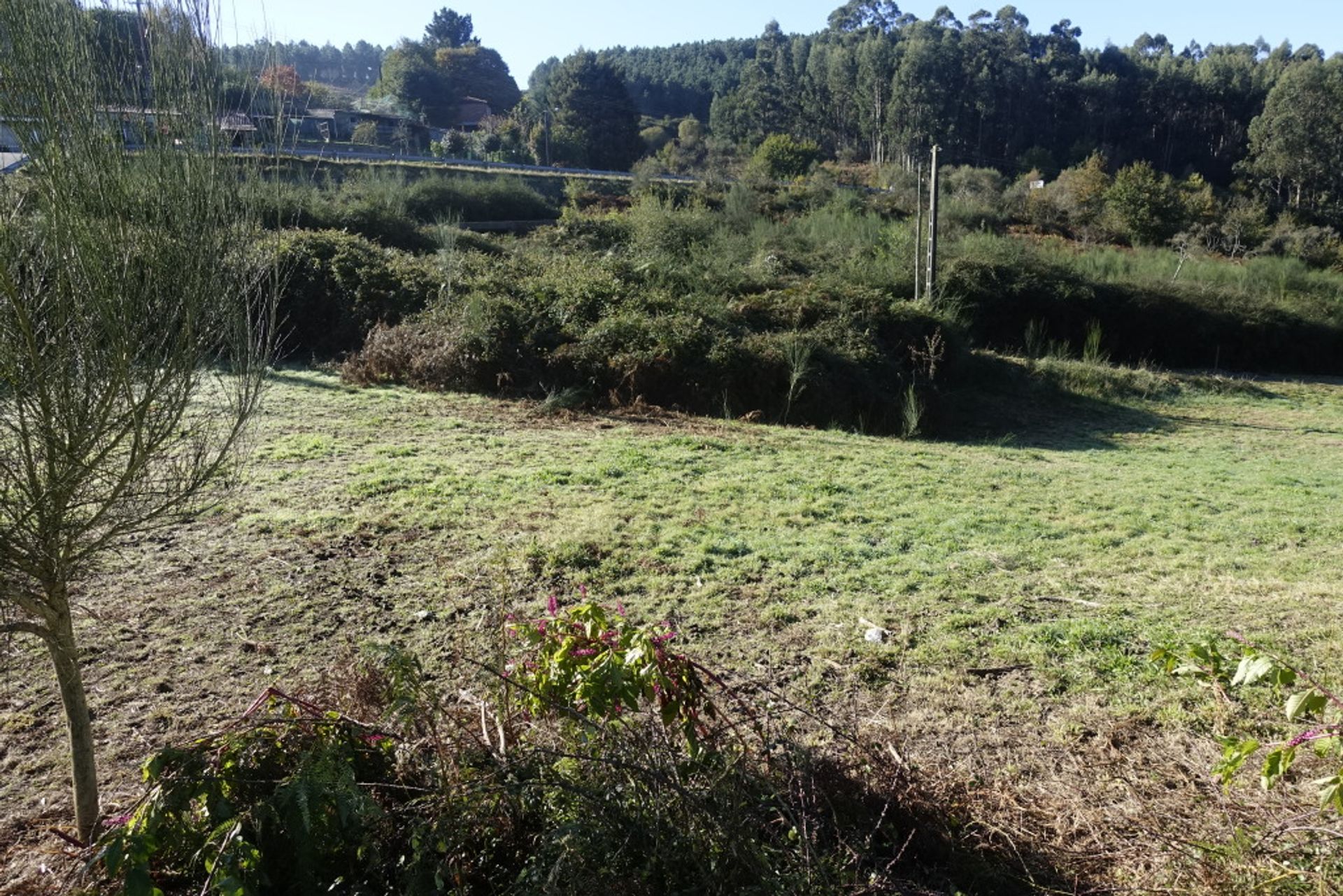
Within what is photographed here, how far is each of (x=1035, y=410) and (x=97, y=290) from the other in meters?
14.1

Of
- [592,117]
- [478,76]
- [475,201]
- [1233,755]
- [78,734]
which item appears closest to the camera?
[1233,755]

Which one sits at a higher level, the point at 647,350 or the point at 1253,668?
the point at 1253,668

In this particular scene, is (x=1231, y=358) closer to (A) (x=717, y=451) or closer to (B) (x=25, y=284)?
(A) (x=717, y=451)

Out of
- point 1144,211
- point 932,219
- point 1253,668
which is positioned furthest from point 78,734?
point 1144,211

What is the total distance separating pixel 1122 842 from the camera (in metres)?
2.75

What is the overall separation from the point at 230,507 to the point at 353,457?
1553 mm

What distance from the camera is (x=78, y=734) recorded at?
2.61 meters

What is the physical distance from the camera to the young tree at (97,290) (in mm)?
2135

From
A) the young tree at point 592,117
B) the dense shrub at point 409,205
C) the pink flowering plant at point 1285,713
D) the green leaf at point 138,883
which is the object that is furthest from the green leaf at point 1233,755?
the young tree at point 592,117

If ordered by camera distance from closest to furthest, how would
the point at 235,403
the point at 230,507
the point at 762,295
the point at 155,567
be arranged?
1. the point at 235,403
2. the point at 155,567
3. the point at 230,507
4. the point at 762,295

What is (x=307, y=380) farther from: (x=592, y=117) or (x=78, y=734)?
(x=592, y=117)

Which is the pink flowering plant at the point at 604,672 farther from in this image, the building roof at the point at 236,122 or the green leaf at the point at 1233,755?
the building roof at the point at 236,122

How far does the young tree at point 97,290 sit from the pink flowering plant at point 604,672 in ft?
3.66

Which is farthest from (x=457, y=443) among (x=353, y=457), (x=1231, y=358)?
(x=1231, y=358)
